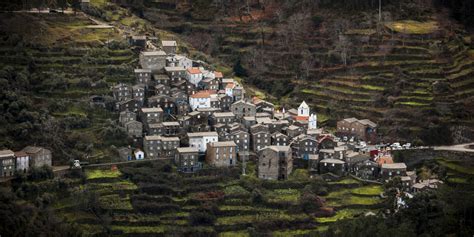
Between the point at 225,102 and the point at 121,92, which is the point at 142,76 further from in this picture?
the point at 225,102

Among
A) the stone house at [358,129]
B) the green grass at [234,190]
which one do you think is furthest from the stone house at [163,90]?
the stone house at [358,129]

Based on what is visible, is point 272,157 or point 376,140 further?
point 376,140

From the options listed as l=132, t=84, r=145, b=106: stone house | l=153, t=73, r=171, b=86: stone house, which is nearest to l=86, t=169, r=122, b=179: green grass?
l=132, t=84, r=145, b=106: stone house

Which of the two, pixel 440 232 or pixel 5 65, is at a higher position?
pixel 5 65

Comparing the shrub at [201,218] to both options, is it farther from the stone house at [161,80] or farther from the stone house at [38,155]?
the stone house at [161,80]

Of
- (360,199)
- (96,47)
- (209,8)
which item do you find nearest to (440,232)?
(360,199)

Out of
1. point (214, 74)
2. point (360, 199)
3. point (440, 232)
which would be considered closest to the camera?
point (440, 232)

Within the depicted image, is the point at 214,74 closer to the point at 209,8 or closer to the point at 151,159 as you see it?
the point at 151,159

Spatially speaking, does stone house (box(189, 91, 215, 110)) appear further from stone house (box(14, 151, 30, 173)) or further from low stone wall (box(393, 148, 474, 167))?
stone house (box(14, 151, 30, 173))
